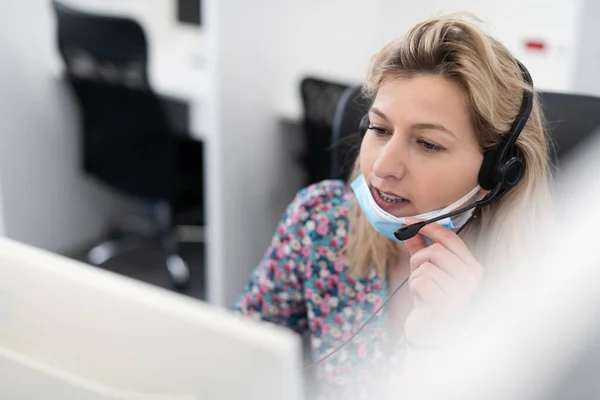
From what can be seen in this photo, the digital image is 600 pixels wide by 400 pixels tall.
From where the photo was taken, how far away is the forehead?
0.92 metres

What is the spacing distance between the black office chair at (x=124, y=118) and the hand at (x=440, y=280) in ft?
5.22

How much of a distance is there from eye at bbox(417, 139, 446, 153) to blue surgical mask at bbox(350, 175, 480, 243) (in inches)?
3.1

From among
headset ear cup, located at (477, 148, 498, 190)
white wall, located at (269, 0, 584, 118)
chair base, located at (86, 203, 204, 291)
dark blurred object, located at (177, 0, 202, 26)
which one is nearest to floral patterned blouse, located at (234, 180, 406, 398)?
headset ear cup, located at (477, 148, 498, 190)

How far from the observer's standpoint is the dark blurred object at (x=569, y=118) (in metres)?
1.10

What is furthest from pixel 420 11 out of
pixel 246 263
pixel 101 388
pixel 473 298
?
pixel 101 388

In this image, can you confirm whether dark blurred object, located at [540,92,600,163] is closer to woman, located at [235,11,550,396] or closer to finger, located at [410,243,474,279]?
woman, located at [235,11,550,396]

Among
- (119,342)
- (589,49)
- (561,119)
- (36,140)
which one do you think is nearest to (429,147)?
(561,119)

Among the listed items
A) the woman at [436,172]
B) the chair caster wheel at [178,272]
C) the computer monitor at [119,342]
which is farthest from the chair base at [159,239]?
the computer monitor at [119,342]

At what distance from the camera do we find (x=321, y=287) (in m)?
1.19

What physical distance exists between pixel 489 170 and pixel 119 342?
57cm

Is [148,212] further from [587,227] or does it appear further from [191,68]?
[587,227]

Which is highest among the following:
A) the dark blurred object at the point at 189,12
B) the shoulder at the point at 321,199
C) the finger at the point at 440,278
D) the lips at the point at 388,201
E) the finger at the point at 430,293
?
the lips at the point at 388,201

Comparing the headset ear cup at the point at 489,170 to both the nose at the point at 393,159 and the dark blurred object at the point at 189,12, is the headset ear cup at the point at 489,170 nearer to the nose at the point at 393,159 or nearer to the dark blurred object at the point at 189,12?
the nose at the point at 393,159

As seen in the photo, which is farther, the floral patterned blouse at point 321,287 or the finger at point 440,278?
the floral patterned blouse at point 321,287
